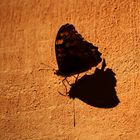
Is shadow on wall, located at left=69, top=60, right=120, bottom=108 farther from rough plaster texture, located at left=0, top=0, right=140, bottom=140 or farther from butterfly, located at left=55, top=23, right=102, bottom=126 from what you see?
butterfly, located at left=55, top=23, right=102, bottom=126

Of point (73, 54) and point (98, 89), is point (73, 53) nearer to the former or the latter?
point (73, 54)

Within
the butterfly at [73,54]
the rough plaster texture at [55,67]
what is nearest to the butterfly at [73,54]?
the butterfly at [73,54]

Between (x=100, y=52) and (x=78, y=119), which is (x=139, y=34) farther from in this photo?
(x=78, y=119)

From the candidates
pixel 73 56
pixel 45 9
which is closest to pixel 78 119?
pixel 73 56

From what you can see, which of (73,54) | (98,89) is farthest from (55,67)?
(98,89)

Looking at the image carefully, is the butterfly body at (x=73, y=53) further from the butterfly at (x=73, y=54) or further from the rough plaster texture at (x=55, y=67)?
the rough plaster texture at (x=55, y=67)

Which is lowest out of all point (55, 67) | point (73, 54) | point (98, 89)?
point (55, 67)
